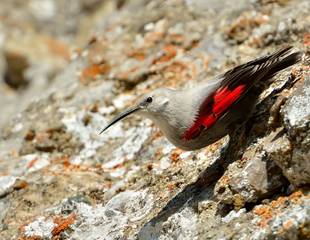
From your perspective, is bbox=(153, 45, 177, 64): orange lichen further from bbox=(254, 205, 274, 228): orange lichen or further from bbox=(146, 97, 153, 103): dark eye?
bbox=(254, 205, 274, 228): orange lichen

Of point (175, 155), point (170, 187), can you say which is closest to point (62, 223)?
point (170, 187)

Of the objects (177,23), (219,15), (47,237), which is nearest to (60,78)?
(177,23)

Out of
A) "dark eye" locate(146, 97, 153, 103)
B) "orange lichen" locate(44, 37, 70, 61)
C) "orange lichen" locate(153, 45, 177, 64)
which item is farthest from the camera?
"orange lichen" locate(44, 37, 70, 61)

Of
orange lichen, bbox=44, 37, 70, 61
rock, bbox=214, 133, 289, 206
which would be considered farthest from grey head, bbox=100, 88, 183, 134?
orange lichen, bbox=44, 37, 70, 61

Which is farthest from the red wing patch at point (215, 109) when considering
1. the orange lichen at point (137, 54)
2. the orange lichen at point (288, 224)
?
the orange lichen at point (137, 54)

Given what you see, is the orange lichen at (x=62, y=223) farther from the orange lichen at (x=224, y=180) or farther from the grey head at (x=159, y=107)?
the orange lichen at (x=224, y=180)

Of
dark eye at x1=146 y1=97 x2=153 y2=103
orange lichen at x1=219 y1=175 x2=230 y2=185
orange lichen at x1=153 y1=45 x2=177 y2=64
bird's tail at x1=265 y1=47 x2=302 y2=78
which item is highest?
orange lichen at x1=153 y1=45 x2=177 y2=64

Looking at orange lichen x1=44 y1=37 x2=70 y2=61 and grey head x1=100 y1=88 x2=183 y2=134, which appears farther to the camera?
orange lichen x1=44 y1=37 x2=70 y2=61

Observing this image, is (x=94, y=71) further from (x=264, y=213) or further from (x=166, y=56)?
(x=264, y=213)
